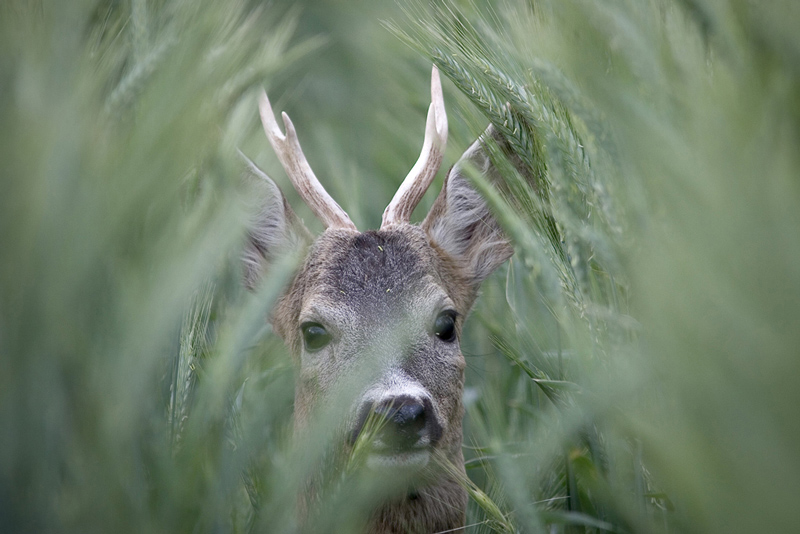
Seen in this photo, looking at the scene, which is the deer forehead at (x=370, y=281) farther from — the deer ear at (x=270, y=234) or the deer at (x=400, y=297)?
the deer ear at (x=270, y=234)

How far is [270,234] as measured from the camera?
319 cm

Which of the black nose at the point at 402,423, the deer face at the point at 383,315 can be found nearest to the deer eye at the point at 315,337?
the deer face at the point at 383,315

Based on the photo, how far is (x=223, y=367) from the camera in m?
1.16

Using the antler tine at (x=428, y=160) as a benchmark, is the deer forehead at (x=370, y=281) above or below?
below

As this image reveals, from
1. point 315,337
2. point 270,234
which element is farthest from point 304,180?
point 315,337

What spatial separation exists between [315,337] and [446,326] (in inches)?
19.4

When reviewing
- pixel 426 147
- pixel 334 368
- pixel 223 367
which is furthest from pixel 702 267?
pixel 426 147

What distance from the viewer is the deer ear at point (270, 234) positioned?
3.04 m

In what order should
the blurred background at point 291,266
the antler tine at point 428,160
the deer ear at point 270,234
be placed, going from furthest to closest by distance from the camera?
the deer ear at point 270,234
the antler tine at point 428,160
the blurred background at point 291,266

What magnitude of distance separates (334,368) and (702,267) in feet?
6.74

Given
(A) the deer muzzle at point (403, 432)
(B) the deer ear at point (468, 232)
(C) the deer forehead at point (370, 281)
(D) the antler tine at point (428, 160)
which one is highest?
(D) the antler tine at point (428, 160)

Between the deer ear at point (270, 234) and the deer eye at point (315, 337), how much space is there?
377 millimetres

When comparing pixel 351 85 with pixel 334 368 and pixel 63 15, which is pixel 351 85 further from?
pixel 63 15

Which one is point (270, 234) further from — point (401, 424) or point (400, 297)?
point (401, 424)
